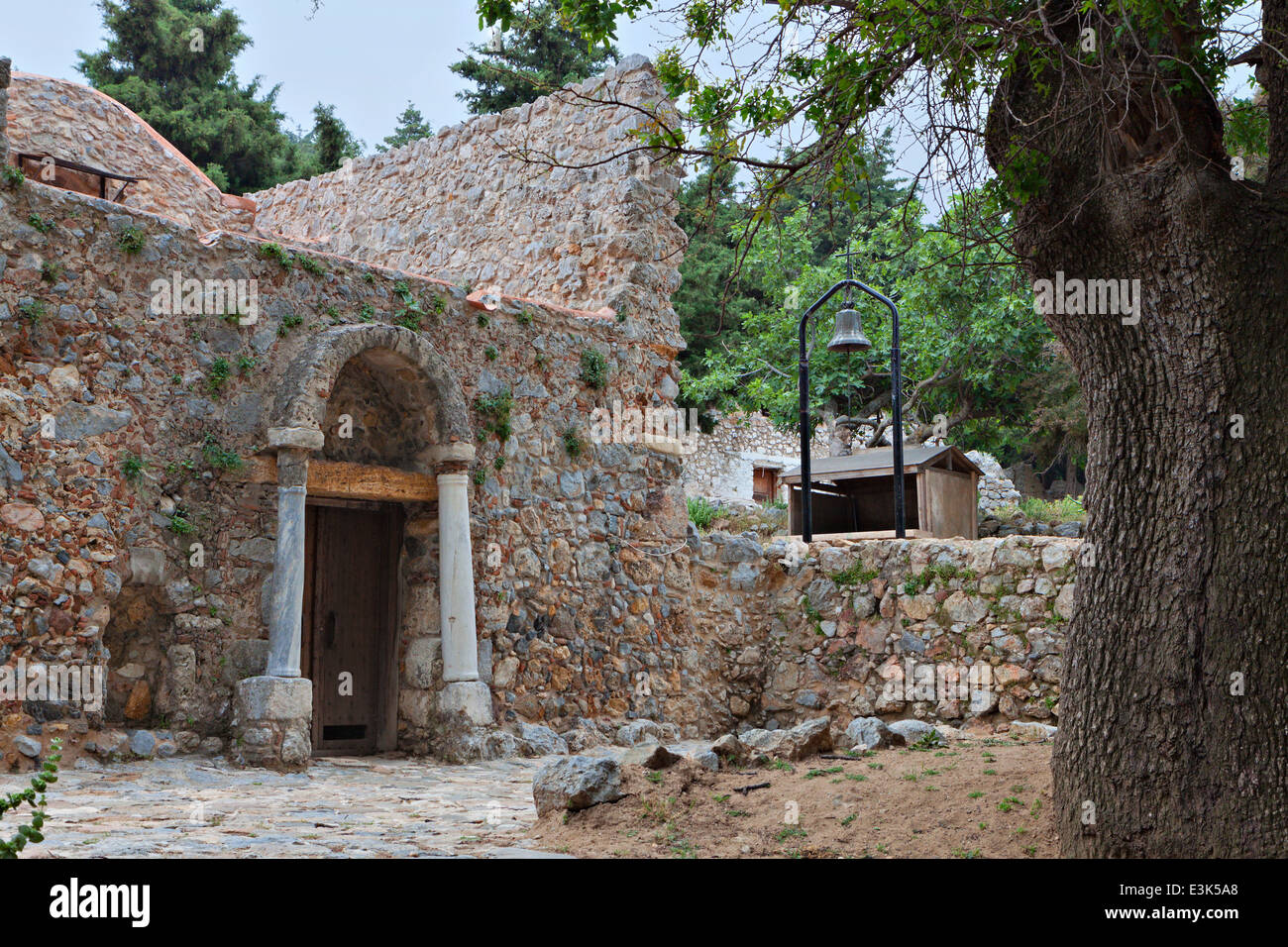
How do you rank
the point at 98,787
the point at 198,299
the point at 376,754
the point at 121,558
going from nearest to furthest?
the point at 98,787
the point at 121,558
the point at 198,299
the point at 376,754

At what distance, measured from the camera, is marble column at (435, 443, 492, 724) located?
826cm

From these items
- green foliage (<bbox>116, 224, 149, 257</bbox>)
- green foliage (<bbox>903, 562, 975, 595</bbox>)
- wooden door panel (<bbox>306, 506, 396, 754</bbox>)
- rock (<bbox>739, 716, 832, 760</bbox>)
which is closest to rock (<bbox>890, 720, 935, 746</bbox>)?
rock (<bbox>739, 716, 832, 760</bbox>)

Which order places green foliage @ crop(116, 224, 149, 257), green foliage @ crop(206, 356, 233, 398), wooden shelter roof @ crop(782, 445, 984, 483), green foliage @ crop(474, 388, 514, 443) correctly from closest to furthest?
green foliage @ crop(116, 224, 149, 257)
green foliage @ crop(206, 356, 233, 398)
green foliage @ crop(474, 388, 514, 443)
wooden shelter roof @ crop(782, 445, 984, 483)

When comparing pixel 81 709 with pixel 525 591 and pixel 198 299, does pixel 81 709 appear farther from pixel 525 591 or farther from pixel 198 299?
pixel 525 591

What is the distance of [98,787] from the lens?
19.9 feet

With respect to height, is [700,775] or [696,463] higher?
[696,463]

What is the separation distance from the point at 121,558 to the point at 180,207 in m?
4.74

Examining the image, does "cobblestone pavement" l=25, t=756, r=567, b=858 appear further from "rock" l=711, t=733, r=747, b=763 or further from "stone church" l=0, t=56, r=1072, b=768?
"rock" l=711, t=733, r=747, b=763

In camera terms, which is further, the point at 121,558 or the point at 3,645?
the point at 121,558

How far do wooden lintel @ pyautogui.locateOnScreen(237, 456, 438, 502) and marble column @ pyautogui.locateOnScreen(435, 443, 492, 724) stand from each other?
165 millimetres

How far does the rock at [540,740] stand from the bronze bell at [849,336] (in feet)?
13.1

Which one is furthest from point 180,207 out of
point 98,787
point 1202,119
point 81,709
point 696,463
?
point 696,463

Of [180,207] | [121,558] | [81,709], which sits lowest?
[81,709]

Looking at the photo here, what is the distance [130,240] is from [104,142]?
3.70 metres
